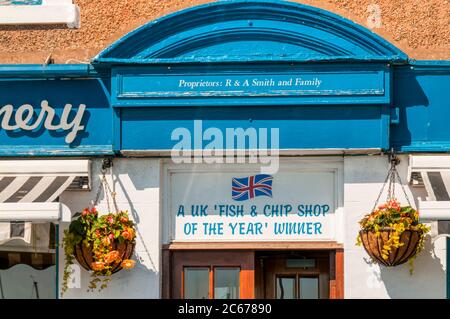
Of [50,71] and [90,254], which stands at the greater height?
[50,71]

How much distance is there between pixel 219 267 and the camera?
13883mm

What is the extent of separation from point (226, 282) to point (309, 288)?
3.36ft

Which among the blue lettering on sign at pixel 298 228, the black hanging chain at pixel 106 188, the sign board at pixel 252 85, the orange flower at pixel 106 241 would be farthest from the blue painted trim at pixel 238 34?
the orange flower at pixel 106 241

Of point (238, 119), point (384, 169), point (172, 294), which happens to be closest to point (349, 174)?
point (384, 169)

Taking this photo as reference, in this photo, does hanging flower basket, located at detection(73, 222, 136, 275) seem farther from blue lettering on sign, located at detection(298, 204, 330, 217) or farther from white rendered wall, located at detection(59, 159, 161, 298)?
blue lettering on sign, located at detection(298, 204, 330, 217)

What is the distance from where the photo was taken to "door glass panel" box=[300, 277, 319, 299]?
14.3 metres

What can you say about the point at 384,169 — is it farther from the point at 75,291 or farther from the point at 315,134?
the point at 75,291

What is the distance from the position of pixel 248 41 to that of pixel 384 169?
1.89m

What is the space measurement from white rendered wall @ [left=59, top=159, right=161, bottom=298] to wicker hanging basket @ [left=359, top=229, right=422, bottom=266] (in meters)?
2.15

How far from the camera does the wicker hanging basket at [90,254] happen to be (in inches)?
524

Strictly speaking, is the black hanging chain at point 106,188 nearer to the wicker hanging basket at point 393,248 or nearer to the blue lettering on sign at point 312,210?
the blue lettering on sign at point 312,210

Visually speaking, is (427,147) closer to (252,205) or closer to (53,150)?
(252,205)

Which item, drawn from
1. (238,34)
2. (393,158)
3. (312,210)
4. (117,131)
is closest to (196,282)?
(312,210)

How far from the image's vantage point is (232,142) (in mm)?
13625
